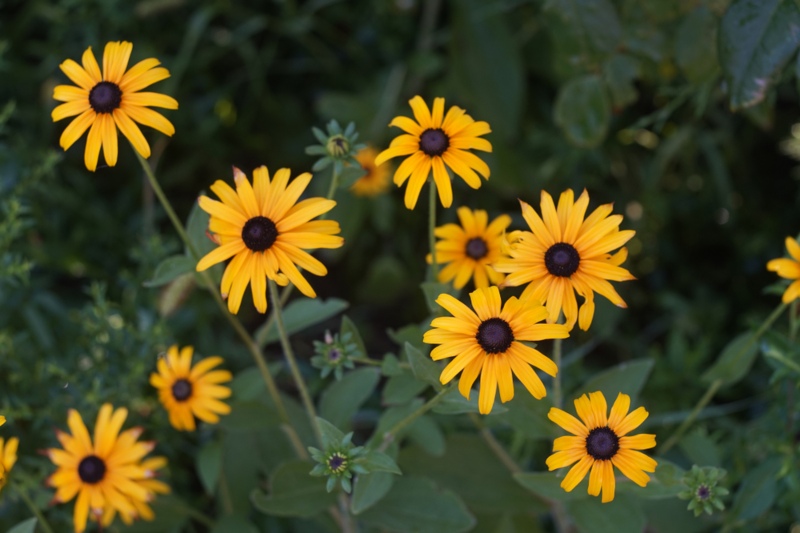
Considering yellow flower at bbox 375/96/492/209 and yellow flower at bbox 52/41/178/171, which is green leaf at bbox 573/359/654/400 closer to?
yellow flower at bbox 375/96/492/209

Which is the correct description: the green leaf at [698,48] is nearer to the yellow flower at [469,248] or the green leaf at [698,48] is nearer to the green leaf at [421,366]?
the yellow flower at [469,248]

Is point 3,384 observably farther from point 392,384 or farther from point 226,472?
point 392,384

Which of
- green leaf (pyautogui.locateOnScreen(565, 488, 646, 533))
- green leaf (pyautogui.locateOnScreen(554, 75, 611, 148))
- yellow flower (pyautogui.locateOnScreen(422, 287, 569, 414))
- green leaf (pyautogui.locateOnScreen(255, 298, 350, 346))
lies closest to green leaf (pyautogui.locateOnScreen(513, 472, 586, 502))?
green leaf (pyautogui.locateOnScreen(565, 488, 646, 533))

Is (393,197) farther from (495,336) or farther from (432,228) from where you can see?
(495,336)

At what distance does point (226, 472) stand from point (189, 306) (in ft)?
1.83

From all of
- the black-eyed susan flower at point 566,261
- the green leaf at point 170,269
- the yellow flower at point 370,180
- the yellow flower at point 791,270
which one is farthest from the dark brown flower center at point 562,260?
the yellow flower at point 370,180

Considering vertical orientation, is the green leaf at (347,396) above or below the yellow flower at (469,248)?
below

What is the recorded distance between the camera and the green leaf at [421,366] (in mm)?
1336

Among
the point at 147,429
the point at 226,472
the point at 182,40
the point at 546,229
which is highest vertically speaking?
the point at 182,40

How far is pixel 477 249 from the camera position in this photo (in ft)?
5.12

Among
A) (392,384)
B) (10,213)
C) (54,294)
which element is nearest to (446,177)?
(392,384)

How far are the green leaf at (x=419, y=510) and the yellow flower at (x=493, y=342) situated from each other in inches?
18.6

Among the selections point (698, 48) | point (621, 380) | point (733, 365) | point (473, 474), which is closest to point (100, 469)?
point (473, 474)

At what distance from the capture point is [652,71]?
222cm
